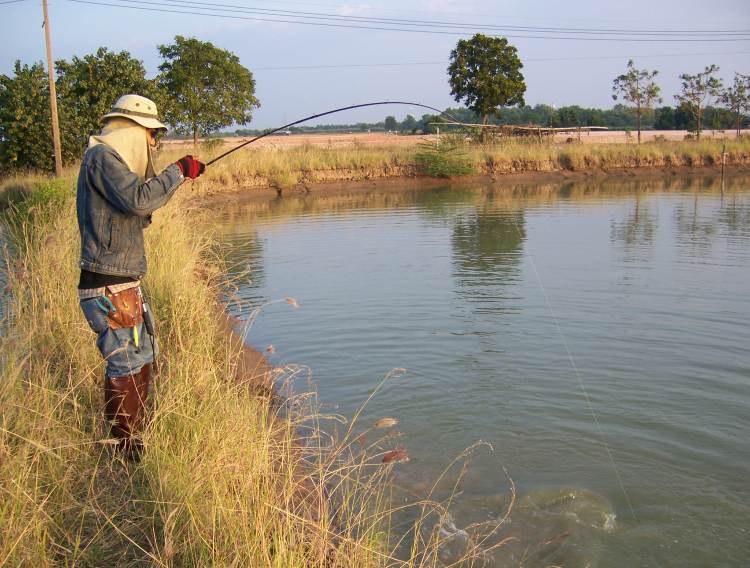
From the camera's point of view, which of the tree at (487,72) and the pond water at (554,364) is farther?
the tree at (487,72)

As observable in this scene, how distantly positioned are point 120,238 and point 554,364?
170 inches

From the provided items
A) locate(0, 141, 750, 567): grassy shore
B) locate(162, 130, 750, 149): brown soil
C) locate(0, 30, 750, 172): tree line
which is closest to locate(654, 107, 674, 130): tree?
locate(162, 130, 750, 149): brown soil

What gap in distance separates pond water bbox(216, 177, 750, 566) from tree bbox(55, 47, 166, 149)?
9153 millimetres

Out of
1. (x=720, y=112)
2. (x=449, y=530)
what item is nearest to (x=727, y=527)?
(x=449, y=530)

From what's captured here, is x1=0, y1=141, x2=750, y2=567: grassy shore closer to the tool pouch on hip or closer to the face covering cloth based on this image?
the tool pouch on hip

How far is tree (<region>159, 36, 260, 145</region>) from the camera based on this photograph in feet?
93.6

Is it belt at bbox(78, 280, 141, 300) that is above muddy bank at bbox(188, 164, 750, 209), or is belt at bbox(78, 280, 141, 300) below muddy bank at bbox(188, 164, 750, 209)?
below

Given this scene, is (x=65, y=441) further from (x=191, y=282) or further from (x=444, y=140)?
(x=444, y=140)

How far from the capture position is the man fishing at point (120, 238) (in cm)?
364

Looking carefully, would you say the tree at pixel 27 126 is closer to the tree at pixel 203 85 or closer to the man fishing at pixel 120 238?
the tree at pixel 203 85

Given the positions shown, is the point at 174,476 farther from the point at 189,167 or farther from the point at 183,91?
the point at 183,91

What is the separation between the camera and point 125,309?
3793 mm

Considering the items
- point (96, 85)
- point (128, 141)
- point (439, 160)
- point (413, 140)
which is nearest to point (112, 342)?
point (128, 141)

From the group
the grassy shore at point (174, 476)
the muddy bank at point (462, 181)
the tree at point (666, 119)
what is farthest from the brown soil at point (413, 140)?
the grassy shore at point (174, 476)
